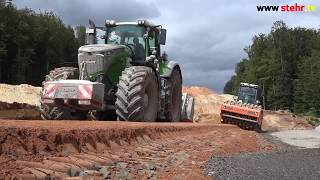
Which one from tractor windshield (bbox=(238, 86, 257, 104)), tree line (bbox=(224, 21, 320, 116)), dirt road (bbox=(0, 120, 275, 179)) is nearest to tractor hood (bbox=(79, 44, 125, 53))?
dirt road (bbox=(0, 120, 275, 179))

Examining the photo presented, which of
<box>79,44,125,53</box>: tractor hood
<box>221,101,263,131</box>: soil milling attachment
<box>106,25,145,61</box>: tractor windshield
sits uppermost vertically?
<box>106,25,145,61</box>: tractor windshield

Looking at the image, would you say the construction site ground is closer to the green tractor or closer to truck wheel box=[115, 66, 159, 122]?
truck wheel box=[115, 66, 159, 122]

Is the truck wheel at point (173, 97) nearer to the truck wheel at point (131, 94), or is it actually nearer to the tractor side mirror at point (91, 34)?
the tractor side mirror at point (91, 34)

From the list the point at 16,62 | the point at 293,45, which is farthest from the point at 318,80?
the point at 16,62

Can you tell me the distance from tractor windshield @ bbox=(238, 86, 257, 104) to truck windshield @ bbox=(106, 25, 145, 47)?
69.5ft

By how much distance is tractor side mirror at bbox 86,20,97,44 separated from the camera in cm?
1502

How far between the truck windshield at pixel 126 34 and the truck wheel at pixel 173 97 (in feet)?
6.12

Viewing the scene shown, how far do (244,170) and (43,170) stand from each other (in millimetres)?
3712

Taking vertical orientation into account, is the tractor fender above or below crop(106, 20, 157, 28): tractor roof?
below

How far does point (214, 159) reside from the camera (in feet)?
28.7

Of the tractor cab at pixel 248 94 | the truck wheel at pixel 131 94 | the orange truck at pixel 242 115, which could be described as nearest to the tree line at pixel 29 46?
the tractor cab at pixel 248 94

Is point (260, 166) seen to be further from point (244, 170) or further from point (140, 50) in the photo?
point (140, 50)

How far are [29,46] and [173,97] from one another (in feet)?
154

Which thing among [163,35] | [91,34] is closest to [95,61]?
[91,34]
